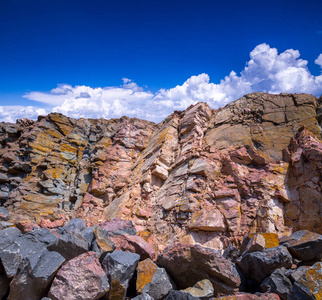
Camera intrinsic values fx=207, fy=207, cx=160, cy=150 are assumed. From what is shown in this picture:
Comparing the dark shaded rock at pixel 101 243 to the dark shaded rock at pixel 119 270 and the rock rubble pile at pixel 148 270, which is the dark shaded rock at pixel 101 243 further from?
the dark shaded rock at pixel 119 270

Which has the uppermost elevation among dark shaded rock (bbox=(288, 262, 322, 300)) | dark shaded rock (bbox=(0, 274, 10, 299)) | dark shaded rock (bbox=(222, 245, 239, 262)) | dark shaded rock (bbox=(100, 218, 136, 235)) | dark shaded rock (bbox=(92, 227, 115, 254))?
dark shaded rock (bbox=(288, 262, 322, 300))

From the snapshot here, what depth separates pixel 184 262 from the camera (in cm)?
639

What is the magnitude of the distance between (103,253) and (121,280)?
4.01ft

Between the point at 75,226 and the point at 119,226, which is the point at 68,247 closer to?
the point at 75,226

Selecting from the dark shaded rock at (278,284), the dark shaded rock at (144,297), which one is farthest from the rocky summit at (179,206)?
the dark shaded rock at (144,297)

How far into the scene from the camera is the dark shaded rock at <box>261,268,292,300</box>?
5.18 metres

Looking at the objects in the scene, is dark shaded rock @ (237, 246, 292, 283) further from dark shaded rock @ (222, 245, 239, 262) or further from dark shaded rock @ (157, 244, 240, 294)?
dark shaded rock @ (222, 245, 239, 262)

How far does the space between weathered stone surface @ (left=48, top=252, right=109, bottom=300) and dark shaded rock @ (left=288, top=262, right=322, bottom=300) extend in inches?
182

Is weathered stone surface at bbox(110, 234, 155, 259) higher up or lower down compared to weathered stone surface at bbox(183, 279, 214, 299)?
higher up

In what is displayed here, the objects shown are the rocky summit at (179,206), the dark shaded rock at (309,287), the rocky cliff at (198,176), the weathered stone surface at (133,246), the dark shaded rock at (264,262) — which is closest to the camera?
the dark shaded rock at (309,287)

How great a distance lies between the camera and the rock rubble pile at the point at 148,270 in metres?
5.30

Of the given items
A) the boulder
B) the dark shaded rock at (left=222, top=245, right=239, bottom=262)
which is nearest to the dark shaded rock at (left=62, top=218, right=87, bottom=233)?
the dark shaded rock at (left=222, top=245, right=239, bottom=262)

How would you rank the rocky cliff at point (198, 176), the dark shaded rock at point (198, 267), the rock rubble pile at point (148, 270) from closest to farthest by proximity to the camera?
the rock rubble pile at point (148, 270) → the dark shaded rock at point (198, 267) → the rocky cliff at point (198, 176)

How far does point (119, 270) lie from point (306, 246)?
582cm
